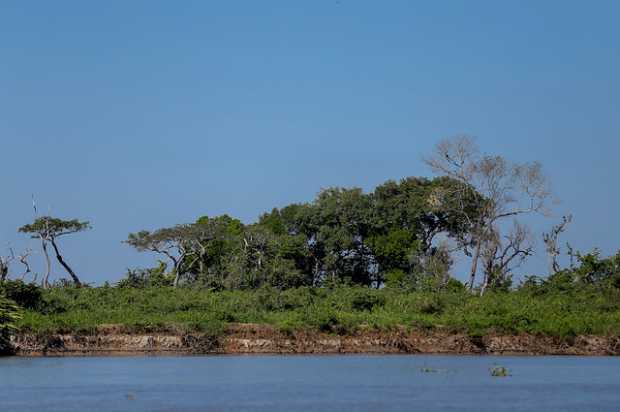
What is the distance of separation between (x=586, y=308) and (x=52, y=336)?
65.9ft

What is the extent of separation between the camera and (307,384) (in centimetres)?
2998

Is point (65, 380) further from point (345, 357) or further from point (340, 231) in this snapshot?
point (340, 231)

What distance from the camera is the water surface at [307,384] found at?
25.9 meters

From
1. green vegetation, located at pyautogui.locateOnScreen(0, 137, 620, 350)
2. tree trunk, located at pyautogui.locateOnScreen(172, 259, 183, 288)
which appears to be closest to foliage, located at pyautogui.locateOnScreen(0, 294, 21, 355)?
green vegetation, located at pyautogui.locateOnScreen(0, 137, 620, 350)

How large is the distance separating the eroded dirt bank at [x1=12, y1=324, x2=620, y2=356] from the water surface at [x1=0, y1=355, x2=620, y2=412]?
147 cm

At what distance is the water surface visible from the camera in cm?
2586

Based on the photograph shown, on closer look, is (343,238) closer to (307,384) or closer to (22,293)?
(22,293)

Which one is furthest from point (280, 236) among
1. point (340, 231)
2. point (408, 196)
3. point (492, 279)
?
point (492, 279)

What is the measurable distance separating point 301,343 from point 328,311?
7.33 feet

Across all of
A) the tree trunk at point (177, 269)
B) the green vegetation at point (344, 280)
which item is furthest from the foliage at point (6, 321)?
the tree trunk at point (177, 269)

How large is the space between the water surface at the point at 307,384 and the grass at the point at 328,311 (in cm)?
202

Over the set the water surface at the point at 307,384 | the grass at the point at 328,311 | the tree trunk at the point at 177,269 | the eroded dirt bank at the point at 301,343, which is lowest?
the water surface at the point at 307,384

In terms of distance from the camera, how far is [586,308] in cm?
4547

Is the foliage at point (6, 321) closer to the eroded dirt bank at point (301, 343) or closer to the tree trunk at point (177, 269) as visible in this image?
the eroded dirt bank at point (301, 343)
